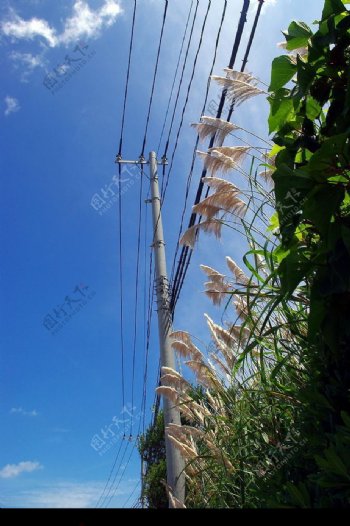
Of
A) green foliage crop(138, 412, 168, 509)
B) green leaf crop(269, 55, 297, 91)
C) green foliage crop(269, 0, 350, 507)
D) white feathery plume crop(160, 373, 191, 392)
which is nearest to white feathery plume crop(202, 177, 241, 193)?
green foliage crop(269, 0, 350, 507)

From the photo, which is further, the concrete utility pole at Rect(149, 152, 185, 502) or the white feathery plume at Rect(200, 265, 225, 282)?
the concrete utility pole at Rect(149, 152, 185, 502)

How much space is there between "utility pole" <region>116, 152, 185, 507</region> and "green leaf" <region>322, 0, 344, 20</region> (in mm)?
4417

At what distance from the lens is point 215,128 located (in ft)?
12.7

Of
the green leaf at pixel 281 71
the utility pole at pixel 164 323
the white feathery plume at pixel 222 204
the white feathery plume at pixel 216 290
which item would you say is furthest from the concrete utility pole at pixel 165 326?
the green leaf at pixel 281 71

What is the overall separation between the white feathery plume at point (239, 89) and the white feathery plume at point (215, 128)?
8.5 inches

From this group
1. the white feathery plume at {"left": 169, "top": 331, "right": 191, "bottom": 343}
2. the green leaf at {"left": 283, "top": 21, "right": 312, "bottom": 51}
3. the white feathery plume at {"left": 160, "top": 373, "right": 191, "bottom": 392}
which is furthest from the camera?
the white feathery plume at {"left": 169, "top": 331, "right": 191, "bottom": 343}

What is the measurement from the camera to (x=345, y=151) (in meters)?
1.11

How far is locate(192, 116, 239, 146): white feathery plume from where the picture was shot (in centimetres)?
374

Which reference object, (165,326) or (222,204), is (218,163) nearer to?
(222,204)

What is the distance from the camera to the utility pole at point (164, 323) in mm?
5730

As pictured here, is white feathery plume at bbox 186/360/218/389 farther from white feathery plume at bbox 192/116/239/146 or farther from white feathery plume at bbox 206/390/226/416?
white feathery plume at bbox 192/116/239/146

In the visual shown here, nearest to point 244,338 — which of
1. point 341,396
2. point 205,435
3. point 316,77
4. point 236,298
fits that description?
point 236,298

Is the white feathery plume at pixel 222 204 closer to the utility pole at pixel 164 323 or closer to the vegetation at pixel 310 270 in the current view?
the vegetation at pixel 310 270

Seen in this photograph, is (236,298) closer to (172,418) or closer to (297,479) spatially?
(297,479)
